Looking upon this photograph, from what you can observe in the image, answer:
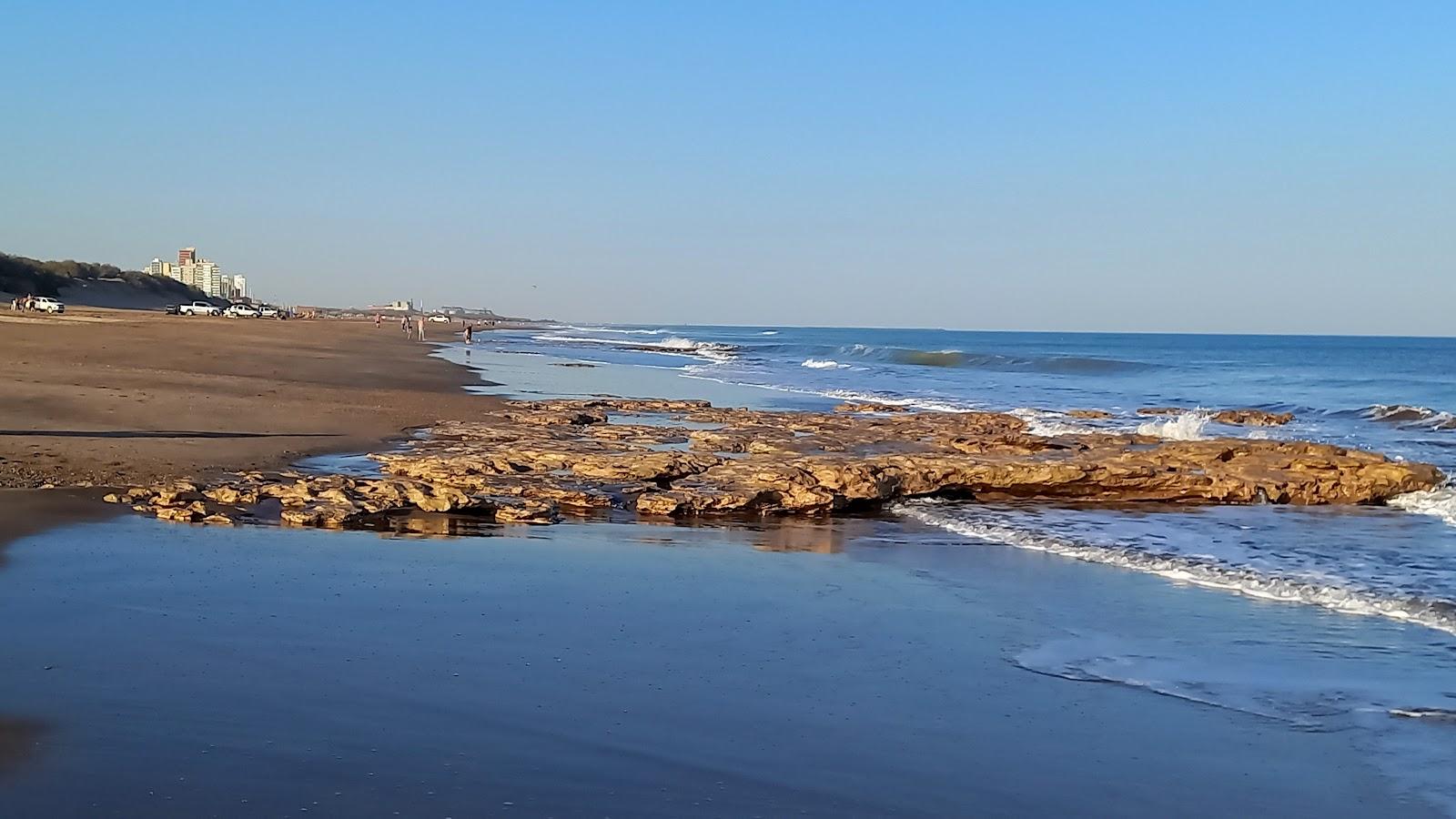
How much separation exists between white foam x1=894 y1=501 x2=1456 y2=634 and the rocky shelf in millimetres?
1834

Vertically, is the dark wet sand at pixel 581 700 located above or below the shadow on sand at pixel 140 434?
below

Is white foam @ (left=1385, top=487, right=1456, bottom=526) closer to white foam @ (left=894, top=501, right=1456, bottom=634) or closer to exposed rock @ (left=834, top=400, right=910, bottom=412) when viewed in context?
white foam @ (left=894, top=501, right=1456, bottom=634)

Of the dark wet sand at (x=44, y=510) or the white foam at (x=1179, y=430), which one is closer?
the dark wet sand at (x=44, y=510)

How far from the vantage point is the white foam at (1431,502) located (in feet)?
43.2

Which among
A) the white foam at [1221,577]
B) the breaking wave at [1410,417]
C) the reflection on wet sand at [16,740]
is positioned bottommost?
the white foam at [1221,577]

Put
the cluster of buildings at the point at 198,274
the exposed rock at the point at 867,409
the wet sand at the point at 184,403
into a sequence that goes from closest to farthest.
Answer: the wet sand at the point at 184,403
the exposed rock at the point at 867,409
the cluster of buildings at the point at 198,274

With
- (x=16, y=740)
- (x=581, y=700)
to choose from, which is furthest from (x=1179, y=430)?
(x=16, y=740)

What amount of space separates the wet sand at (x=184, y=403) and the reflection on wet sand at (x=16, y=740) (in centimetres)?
703

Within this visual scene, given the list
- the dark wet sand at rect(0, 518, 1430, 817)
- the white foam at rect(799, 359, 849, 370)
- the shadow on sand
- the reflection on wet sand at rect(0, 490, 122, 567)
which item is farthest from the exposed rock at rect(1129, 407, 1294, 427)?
the white foam at rect(799, 359, 849, 370)

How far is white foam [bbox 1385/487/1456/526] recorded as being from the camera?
43.2 ft

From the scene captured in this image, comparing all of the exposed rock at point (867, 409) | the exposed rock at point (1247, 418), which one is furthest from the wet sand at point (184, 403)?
the exposed rock at point (1247, 418)

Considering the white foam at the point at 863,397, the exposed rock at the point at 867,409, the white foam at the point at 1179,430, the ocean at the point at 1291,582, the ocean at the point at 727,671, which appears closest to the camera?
the ocean at the point at 727,671

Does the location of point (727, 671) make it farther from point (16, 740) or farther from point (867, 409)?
point (867, 409)

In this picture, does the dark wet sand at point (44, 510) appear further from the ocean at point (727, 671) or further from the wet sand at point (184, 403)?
the wet sand at point (184, 403)
